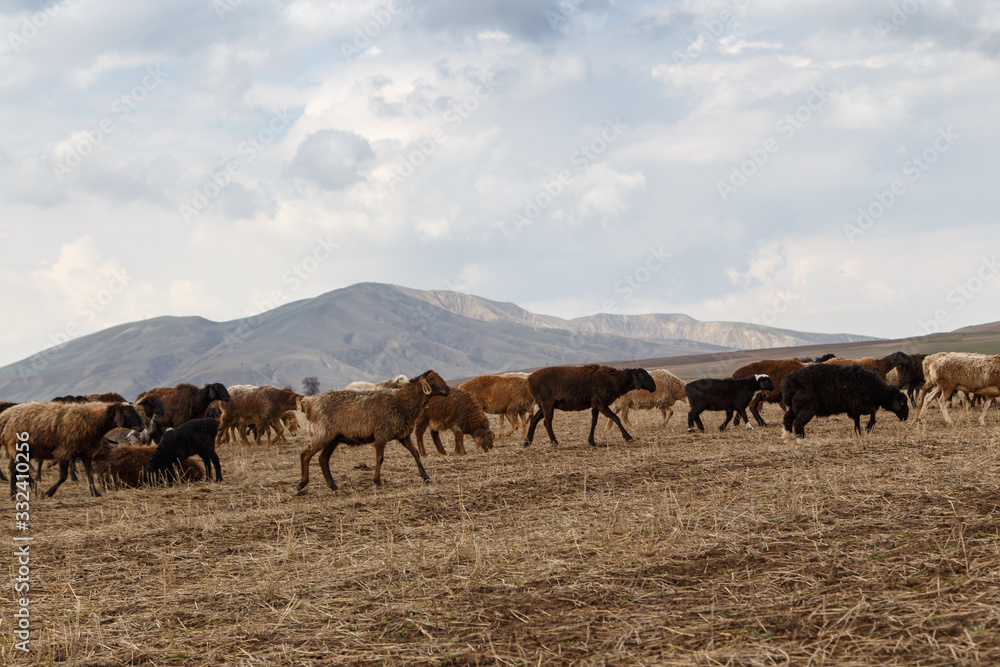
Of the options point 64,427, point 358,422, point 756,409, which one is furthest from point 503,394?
point 64,427

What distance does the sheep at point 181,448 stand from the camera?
15.1m

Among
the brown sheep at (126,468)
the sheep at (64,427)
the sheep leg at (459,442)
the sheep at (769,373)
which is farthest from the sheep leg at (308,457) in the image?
the sheep at (769,373)

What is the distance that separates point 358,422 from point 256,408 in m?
12.2

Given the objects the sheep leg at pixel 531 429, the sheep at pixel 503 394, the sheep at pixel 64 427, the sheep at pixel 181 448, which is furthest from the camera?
the sheep at pixel 503 394

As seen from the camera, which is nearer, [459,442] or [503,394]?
[459,442]

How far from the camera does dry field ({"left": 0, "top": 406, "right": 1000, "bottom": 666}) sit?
16.5 feet

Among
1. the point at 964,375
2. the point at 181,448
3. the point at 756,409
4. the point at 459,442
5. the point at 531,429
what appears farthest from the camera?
the point at 756,409

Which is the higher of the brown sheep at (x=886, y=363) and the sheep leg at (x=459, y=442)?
the brown sheep at (x=886, y=363)

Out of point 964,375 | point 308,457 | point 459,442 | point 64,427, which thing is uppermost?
point 64,427

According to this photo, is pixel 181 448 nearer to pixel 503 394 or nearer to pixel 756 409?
pixel 503 394

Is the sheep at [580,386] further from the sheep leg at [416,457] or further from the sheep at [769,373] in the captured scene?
the sheep leg at [416,457]

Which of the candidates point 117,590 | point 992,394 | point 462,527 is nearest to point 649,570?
point 462,527

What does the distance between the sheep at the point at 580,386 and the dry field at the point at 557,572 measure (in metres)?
6.59

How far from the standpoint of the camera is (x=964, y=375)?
1888cm
